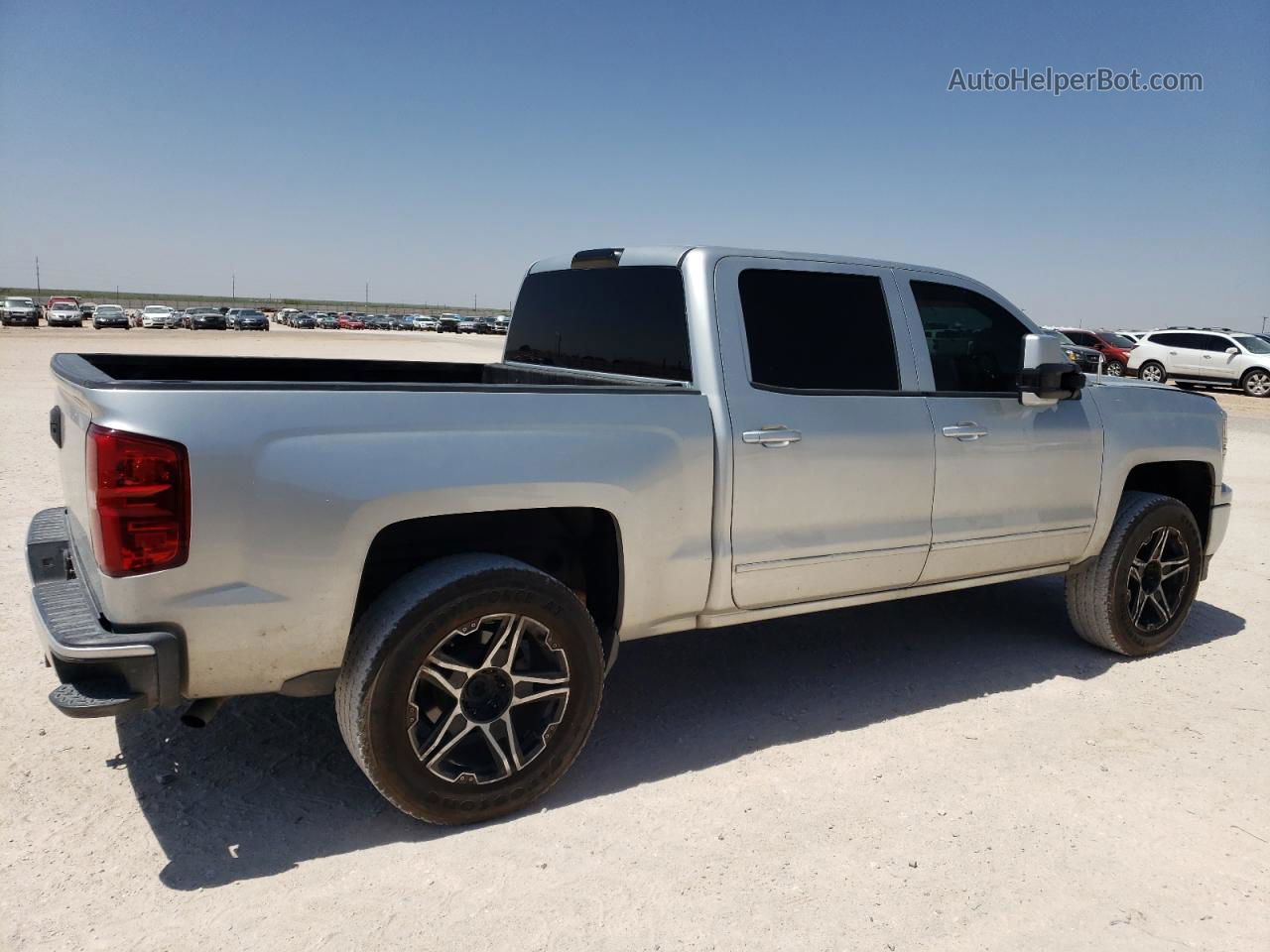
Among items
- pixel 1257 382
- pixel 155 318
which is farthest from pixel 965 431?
pixel 155 318

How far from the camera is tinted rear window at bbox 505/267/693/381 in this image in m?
3.85

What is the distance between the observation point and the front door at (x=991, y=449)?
421 centimetres

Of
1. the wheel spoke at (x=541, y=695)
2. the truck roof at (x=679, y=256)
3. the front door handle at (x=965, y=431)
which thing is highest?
the truck roof at (x=679, y=256)

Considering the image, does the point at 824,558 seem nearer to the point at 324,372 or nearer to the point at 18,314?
the point at 324,372

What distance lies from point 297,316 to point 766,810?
290ft

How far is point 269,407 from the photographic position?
2729 mm

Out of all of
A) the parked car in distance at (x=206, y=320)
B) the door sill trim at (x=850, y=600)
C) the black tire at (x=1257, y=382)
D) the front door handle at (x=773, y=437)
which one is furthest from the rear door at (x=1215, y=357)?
the parked car in distance at (x=206, y=320)

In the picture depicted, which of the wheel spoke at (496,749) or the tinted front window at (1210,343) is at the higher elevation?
the tinted front window at (1210,343)

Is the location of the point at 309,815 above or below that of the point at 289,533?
below

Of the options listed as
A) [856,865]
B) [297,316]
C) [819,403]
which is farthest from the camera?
[297,316]

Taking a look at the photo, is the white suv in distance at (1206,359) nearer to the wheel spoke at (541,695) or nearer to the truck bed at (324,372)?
the truck bed at (324,372)

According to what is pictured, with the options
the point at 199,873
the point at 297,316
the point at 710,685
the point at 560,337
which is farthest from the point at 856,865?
the point at 297,316

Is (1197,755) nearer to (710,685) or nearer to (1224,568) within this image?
(710,685)

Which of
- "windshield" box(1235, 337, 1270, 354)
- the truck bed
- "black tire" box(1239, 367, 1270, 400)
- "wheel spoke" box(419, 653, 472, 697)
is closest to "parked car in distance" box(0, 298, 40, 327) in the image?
"windshield" box(1235, 337, 1270, 354)
